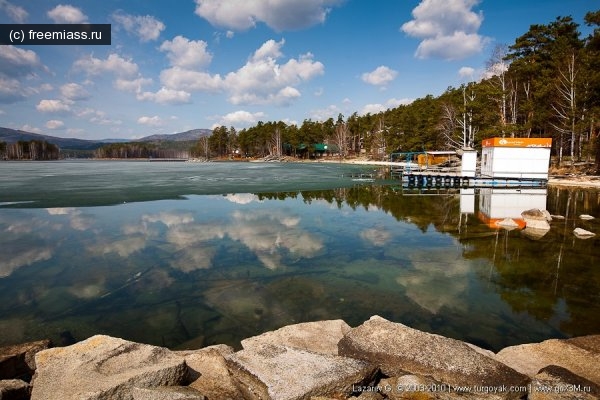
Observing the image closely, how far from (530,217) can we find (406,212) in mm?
6374

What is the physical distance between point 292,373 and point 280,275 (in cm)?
610

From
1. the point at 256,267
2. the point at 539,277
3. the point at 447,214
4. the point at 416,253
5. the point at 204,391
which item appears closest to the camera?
the point at 204,391

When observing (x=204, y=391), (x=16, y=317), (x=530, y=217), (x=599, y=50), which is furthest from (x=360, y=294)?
(x=599, y=50)

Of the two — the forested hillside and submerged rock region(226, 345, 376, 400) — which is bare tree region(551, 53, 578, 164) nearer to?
the forested hillside

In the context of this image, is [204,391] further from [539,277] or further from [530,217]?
[530,217]

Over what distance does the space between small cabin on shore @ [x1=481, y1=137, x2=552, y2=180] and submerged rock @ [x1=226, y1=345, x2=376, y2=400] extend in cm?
3629

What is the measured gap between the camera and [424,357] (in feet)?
16.4

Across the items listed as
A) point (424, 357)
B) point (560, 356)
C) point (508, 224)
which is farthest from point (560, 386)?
point (508, 224)

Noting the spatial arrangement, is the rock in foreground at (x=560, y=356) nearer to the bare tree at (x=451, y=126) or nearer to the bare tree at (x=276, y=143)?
the bare tree at (x=451, y=126)

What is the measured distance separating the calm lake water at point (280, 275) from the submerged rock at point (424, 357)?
212cm

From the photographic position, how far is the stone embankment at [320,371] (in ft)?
13.6

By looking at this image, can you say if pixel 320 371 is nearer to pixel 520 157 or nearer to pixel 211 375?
pixel 211 375

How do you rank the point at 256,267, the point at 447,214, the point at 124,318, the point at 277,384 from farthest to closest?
1. the point at 447,214
2. the point at 256,267
3. the point at 124,318
4. the point at 277,384

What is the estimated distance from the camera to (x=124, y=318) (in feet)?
26.0
